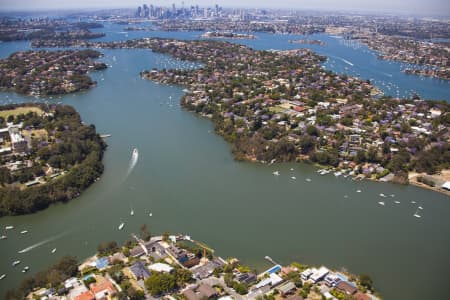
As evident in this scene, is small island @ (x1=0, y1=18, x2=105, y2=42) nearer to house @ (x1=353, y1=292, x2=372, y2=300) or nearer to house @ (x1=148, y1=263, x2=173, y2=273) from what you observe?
house @ (x1=148, y1=263, x2=173, y2=273)

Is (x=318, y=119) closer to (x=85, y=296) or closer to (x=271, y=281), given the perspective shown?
(x=271, y=281)

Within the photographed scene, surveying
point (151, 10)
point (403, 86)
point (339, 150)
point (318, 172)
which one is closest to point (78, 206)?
point (318, 172)

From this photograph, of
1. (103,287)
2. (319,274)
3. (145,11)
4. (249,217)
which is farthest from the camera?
(145,11)

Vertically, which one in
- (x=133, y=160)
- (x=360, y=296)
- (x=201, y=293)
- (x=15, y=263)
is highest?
(x=133, y=160)

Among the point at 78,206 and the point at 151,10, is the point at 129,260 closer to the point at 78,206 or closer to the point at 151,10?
the point at 78,206

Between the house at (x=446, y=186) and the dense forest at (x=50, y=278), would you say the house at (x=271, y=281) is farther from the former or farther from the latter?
the house at (x=446, y=186)

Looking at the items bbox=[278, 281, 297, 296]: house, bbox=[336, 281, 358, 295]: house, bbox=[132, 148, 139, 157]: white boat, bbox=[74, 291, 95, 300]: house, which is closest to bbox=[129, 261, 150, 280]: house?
bbox=[74, 291, 95, 300]: house

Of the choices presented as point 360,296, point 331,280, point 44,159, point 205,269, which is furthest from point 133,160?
point 360,296
